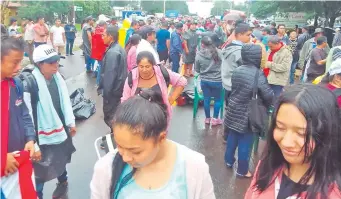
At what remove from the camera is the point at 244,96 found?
13.0ft

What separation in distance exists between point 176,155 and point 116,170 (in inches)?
11.4

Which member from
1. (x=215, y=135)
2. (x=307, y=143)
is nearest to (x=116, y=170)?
(x=307, y=143)

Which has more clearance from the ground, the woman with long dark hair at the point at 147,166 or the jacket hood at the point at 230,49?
the jacket hood at the point at 230,49

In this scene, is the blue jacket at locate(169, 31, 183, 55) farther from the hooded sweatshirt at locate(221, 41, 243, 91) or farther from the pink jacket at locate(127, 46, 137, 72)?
the hooded sweatshirt at locate(221, 41, 243, 91)

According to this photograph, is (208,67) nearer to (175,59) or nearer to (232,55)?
(232,55)

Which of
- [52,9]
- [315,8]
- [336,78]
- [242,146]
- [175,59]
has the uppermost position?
[52,9]

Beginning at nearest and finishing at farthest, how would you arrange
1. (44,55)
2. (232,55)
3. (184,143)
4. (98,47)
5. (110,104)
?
1. (44,55)
2. (110,104)
3. (232,55)
4. (184,143)
5. (98,47)

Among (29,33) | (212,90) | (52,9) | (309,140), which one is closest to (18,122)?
(309,140)

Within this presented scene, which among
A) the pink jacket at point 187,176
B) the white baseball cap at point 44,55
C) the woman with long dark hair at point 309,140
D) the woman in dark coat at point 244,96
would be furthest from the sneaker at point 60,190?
the woman with long dark hair at point 309,140

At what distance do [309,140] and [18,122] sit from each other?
6.91 feet

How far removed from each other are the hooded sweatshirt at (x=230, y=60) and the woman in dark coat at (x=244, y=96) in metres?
1.18

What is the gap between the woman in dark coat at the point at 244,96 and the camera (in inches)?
153

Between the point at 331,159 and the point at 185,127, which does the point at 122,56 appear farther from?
the point at 331,159

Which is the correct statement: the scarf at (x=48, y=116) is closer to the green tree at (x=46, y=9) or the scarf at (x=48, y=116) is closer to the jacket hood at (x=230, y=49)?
the jacket hood at (x=230, y=49)
